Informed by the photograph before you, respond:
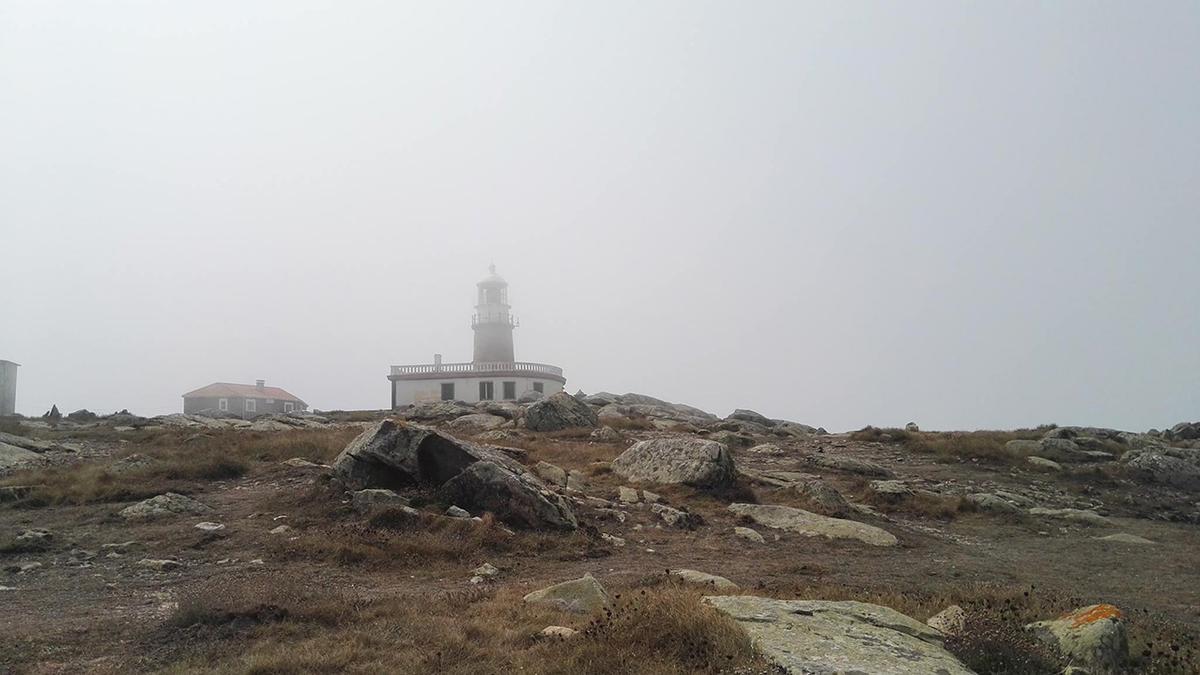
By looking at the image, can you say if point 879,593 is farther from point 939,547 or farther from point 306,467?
point 306,467

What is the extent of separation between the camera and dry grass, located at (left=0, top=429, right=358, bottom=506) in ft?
50.0

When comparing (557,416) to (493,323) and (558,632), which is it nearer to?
(558,632)

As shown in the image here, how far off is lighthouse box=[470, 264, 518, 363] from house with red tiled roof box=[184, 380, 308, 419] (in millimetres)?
20662

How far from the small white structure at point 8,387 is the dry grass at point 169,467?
31.8 m

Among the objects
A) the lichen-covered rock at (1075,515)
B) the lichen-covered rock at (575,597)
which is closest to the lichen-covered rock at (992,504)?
the lichen-covered rock at (1075,515)

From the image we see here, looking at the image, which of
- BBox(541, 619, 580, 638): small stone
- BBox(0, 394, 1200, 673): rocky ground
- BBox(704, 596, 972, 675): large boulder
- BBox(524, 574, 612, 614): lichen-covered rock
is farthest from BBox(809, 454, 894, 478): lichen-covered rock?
BBox(541, 619, 580, 638): small stone

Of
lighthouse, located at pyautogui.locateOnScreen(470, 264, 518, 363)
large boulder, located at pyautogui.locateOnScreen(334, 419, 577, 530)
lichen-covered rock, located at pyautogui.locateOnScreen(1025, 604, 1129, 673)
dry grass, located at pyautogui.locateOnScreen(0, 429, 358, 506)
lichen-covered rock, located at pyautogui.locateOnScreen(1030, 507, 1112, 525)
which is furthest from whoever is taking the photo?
lighthouse, located at pyautogui.locateOnScreen(470, 264, 518, 363)

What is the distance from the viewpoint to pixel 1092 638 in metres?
6.68

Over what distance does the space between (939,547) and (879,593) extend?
5917 millimetres

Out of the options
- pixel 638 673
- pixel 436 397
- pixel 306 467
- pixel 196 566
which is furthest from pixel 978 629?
pixel 436 397

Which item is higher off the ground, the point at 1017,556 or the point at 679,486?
the point at 679,486

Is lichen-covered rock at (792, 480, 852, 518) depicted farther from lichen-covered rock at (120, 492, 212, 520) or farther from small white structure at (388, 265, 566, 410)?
small white structure at (388, 265, 566, 410)

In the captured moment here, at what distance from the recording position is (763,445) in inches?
1018

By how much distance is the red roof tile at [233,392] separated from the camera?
68.2m
